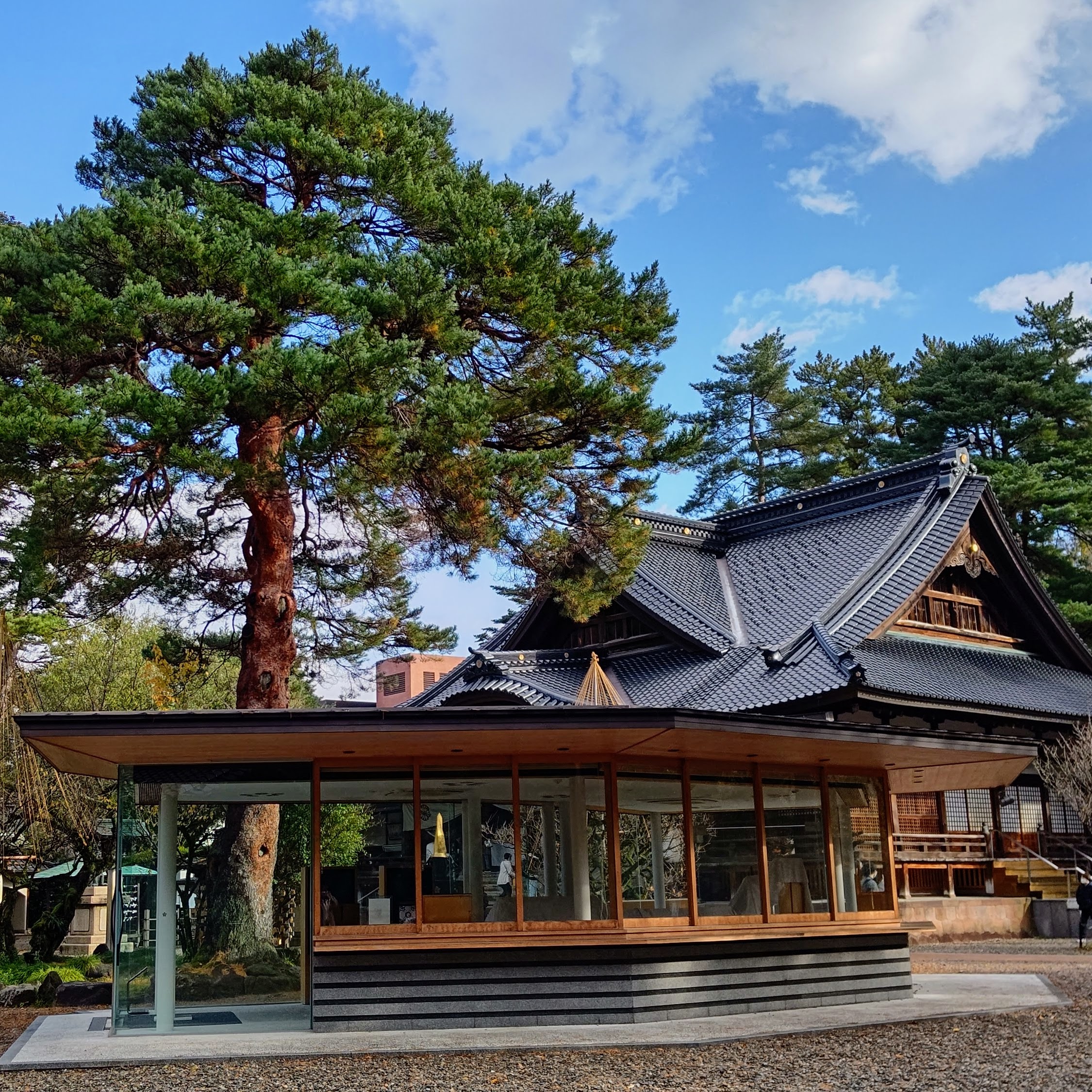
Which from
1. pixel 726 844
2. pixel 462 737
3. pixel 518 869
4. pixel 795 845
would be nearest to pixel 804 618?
pixel 795 845

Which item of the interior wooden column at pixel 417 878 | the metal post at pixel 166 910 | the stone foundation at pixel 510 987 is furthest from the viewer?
the metal post at pixel 166 910

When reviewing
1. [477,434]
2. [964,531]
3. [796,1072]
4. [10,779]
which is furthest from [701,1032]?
[964,531]

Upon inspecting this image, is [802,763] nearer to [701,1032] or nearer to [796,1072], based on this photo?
[701,1032]

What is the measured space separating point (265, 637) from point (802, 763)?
7671mm

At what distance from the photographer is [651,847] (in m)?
11.6

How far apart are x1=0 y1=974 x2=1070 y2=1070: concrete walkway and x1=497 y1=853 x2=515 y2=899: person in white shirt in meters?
1.15

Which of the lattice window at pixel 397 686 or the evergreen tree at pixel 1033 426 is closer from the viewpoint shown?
the evergreen tree at pixel 1033 426

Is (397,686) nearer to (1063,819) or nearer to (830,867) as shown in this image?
(1063,819)

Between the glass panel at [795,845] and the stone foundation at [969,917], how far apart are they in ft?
37.7

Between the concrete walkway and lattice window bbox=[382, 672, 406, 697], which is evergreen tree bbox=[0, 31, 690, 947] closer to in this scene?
the concrete walkway

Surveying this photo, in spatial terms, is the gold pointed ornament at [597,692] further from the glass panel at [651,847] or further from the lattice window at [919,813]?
the lattice window at [919,813]

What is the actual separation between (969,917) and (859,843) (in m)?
12.6

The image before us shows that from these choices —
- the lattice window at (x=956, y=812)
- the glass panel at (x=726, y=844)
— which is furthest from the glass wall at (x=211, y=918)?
the lattice window at (x=956, y=812)

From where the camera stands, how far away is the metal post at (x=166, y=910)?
37.9 ft
